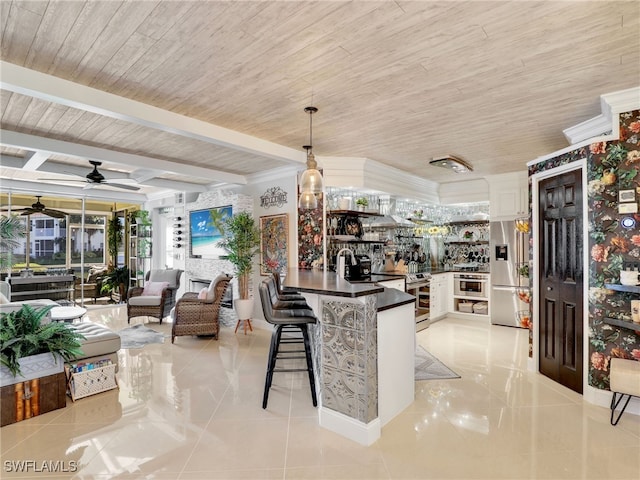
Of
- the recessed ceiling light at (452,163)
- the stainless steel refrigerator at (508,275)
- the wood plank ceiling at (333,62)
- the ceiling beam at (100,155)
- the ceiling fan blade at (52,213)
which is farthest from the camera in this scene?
the ceiling fan blade at (52,213)

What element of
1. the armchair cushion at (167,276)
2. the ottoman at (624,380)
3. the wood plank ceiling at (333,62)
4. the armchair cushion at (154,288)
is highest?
the wood plank ceiling at (333,62)

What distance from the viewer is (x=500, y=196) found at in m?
6.39

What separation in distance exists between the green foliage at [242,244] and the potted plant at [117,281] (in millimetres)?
4232

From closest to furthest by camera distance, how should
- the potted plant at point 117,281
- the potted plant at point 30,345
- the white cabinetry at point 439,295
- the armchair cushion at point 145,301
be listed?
the potted plant at point 30,345 → the armchair cushion at point 145,301 → the white cabinetry at point 439,295 → the potted plant at point 117,281

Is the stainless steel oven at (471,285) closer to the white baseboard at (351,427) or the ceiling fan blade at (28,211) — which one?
the white baseboard at (351,427)

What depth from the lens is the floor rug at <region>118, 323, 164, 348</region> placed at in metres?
5.11

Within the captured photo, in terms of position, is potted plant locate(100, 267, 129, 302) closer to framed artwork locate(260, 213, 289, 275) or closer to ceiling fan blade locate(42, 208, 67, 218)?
ceiling fan blade locate(42, 208, 67, 218)

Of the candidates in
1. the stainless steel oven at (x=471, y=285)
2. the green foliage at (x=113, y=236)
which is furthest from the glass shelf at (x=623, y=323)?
the green foliage at (x=113, y=236)

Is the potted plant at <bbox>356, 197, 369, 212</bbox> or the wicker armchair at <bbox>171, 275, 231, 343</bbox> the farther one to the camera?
the potted plant at <bbox>356, 197, 369, 212</bbox>

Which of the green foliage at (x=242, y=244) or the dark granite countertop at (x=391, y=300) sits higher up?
the green foliage at (x=242, y=244)

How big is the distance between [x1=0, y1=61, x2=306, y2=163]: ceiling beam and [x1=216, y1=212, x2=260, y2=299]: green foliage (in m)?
1.84

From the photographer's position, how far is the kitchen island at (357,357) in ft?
8.18

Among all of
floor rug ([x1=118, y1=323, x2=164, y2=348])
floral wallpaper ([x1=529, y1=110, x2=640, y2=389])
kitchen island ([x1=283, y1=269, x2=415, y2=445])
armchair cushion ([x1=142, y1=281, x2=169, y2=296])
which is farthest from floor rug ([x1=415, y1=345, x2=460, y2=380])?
armchair cushion ([x1=142, y1=281, x2=169, y2=296])

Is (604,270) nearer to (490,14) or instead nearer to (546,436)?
(546,436)
